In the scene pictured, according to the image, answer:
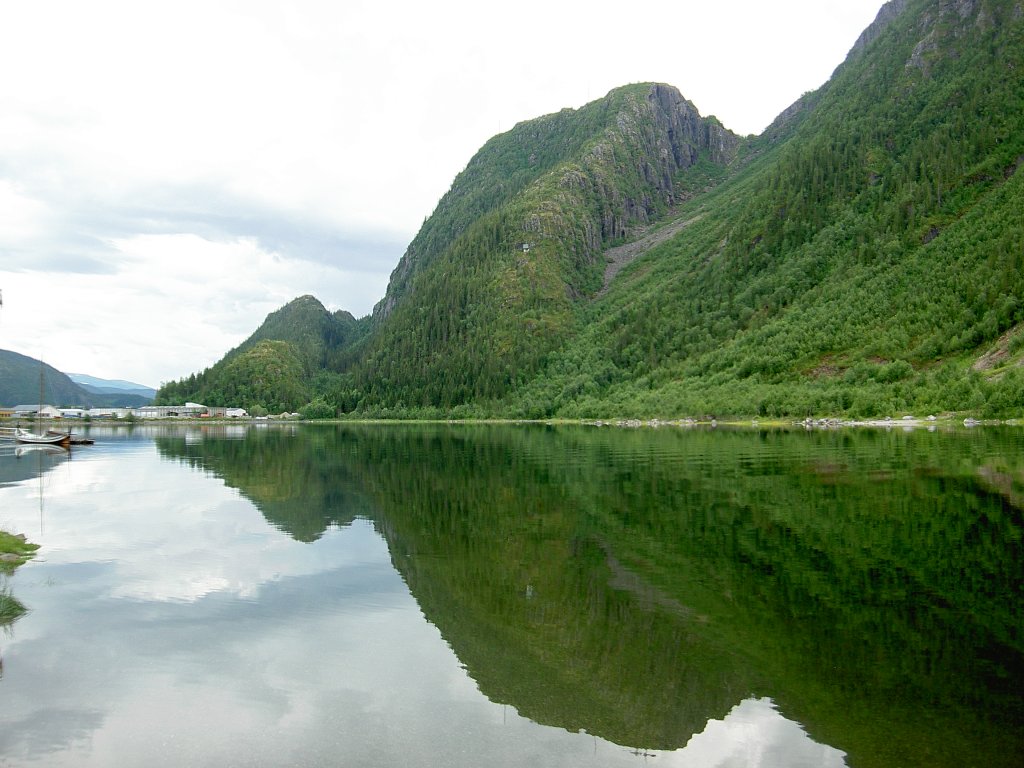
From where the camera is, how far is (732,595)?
18000mm

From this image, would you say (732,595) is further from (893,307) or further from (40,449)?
(893,307)

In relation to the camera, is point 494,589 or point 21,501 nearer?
point 494,589

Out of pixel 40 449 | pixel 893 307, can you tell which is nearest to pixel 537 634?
pixel 40 449

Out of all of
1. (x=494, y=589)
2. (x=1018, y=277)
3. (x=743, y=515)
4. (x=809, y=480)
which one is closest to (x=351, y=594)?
(x=494, y=589)

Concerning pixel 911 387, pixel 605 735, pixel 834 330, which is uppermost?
pixel 834 330

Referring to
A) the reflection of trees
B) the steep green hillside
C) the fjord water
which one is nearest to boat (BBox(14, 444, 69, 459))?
the fjord water

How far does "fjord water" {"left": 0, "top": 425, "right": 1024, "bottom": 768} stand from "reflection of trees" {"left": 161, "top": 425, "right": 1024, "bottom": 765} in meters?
0.08

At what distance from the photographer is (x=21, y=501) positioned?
41469 mm

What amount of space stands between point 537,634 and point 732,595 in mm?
5308

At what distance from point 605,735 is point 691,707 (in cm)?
175

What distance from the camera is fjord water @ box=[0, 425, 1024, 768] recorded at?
11289mm

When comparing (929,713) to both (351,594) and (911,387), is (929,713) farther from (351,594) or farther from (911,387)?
(911,387)

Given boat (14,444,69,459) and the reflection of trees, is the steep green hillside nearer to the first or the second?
the reflection of trees

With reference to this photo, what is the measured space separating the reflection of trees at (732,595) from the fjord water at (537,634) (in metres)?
0.08
